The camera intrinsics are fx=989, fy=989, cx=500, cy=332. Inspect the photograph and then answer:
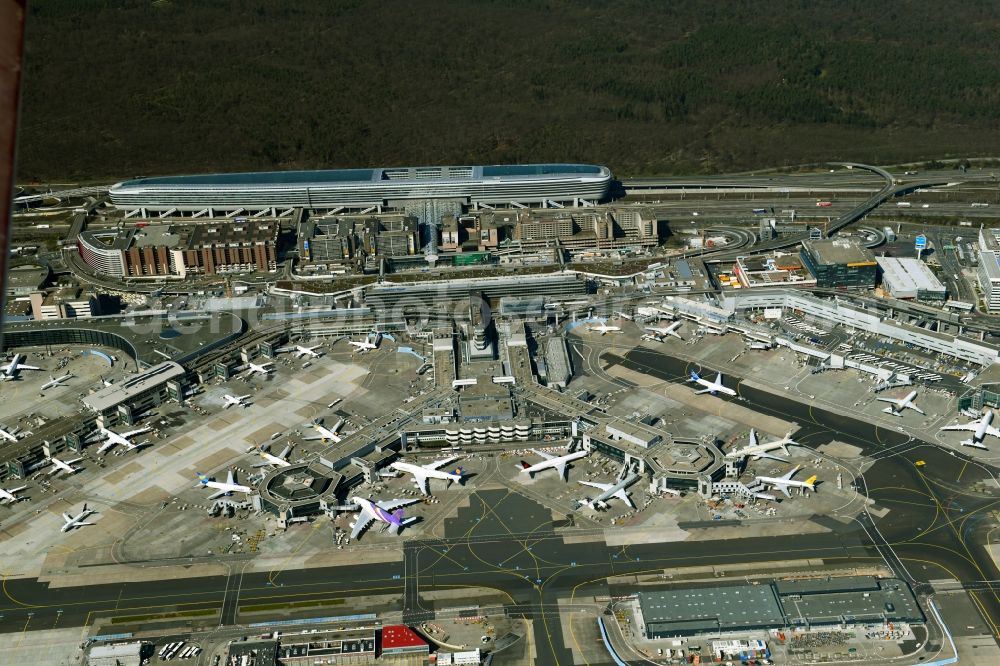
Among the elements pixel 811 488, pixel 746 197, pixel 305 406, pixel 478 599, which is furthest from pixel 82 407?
pixel 746 197

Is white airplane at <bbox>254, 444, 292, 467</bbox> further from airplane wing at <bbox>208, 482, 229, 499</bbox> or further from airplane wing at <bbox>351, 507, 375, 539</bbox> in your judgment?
airplane wing at <bbox>351, 507, 375, 539</bbox>

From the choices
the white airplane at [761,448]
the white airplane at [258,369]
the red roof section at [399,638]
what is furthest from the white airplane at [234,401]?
the white airplane at [761,448]

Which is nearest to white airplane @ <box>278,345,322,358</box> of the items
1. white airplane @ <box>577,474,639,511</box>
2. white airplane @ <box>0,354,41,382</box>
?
white airplane @ <box>0,354,41,382</box>

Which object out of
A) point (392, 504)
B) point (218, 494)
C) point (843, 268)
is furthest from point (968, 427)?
point (218, 494)

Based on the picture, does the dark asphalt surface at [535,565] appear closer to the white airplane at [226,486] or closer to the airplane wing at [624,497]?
the airplane wing at [624,497]

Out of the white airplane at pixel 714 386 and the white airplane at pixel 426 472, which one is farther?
the white airplane at pixel 714 386

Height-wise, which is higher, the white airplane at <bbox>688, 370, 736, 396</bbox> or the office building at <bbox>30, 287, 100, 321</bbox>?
the office building at <bbox>30, 287, 100, 321</bbox>
